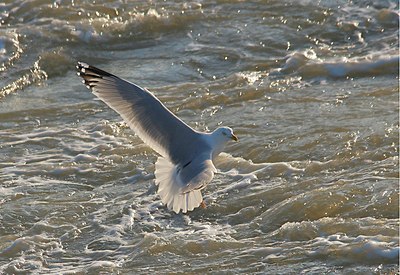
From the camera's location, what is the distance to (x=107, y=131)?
298 inches

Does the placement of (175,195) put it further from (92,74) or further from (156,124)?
(92,74)

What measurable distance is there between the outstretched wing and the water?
40 centimetres

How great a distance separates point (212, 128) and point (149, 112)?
1371 mm

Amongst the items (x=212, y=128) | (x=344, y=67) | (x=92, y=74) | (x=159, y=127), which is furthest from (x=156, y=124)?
(x=344, y=67)

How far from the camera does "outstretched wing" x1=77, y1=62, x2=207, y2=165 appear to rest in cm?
612

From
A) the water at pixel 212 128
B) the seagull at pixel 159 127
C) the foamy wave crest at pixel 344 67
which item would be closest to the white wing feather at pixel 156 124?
the seagull at pixel 159 127

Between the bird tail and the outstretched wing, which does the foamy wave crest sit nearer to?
the outstretched wing

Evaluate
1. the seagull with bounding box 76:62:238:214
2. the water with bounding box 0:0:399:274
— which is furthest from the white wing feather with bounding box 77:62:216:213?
the water with bounding box 0:0:399:274

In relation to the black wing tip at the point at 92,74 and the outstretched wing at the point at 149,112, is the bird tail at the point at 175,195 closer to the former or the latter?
the outstretched wing at the point at 149,112

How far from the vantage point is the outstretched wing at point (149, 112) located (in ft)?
20.1

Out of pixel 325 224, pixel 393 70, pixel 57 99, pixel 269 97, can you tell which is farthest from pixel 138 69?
pixel 325 224

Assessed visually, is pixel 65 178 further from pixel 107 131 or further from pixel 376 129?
pixel 376 129

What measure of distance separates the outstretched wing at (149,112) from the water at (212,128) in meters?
0.40

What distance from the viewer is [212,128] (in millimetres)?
7477
